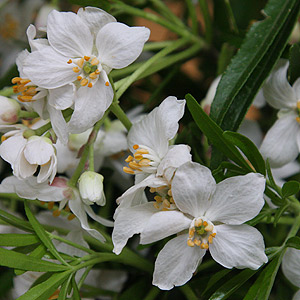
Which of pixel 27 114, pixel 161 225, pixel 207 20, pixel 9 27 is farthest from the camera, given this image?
pixel 9 27

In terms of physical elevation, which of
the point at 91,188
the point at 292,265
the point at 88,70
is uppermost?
the point at 88,70

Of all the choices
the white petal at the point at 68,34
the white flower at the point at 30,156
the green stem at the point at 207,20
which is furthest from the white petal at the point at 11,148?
the green stem at the point at 207,20

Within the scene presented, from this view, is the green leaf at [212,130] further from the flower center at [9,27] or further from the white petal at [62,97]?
the flower center at [9,27]

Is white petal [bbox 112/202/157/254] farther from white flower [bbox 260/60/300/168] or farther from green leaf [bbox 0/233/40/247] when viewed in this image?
white flower [bbox 260/60/300/168]

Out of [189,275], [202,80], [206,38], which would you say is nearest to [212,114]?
[189,275]

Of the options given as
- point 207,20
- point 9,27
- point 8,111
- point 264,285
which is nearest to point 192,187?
point 264,285

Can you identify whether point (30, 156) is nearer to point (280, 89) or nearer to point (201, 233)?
point (201, 233)

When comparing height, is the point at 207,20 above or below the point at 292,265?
above
